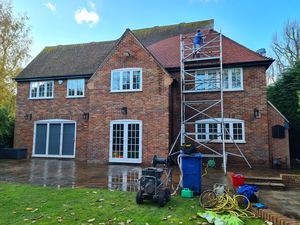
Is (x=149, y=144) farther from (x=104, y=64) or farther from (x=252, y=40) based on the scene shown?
(x=252, y=40)

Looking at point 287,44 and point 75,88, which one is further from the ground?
point 287,44

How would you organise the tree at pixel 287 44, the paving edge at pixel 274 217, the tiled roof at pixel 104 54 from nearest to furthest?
the paving edge at pixel 274 217
the tiled roof at pixel 104 54
the tree at pixel 287 44

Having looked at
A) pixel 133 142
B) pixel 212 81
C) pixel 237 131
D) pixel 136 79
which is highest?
pixel 136 79

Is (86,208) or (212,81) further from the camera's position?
(212,81)

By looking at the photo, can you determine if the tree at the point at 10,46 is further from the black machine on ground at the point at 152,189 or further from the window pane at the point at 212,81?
the black machine on ground at the point at 152,189

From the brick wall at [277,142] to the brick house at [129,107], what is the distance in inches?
1.9

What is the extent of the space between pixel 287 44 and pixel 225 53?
Result: 14.0 meters

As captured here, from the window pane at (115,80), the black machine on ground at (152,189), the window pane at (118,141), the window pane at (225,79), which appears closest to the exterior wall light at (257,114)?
the window pane at (225,79)

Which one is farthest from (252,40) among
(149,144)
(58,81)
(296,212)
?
(296,212)

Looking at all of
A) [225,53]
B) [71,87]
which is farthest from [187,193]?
[71,87]

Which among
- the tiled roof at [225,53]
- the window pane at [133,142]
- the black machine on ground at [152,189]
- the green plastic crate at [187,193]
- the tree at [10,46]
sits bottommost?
the green plastic crate at [187,193]

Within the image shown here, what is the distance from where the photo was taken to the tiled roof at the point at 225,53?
12.9m

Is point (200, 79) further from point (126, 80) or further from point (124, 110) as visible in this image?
point (124, 110)

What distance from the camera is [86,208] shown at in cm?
514
